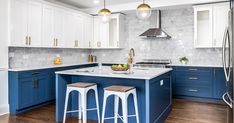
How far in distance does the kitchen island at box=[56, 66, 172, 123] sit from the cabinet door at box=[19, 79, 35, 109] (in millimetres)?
959

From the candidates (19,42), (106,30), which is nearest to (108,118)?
(19,42)

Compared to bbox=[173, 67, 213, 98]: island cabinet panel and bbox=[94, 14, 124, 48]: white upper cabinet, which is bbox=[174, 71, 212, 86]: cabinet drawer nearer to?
bbox=[173, 67, 213, 98]: island cabinet panel

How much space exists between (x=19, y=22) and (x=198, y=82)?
443 centimetres

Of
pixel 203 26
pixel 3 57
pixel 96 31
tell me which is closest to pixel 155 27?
pixel 203 26

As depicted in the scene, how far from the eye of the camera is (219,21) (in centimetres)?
500

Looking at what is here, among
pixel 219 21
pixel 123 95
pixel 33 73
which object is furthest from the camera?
pixel 219 21

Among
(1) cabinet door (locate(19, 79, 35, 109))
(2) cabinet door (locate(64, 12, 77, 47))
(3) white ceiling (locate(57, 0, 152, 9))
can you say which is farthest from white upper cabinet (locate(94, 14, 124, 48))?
(1) cabinet door (locate(19, 79, 35, 109))

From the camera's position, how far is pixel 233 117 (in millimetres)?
2461

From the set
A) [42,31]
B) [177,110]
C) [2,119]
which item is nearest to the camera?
[2,119]

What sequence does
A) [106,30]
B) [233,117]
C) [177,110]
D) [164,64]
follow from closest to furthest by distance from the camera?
1. [233,117]
2. [177,110]
3. [164,64]
4. [106,30]

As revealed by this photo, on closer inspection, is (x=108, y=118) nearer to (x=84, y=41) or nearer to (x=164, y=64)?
(x=164, y=64)

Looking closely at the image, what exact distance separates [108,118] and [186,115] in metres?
1.68

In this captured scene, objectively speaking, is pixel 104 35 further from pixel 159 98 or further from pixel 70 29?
pixel 159 98

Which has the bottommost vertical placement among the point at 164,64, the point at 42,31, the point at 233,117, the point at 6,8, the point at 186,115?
the point at 186,115
